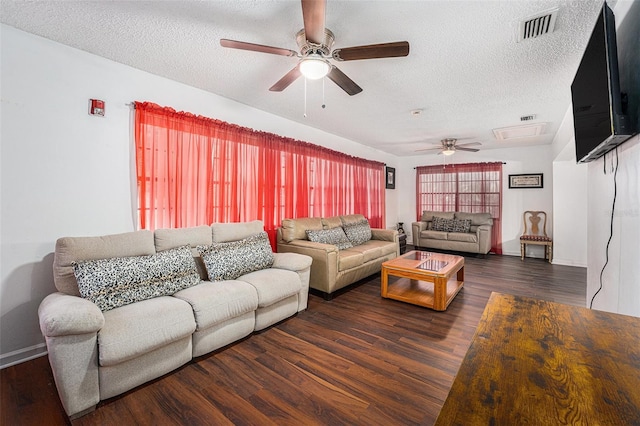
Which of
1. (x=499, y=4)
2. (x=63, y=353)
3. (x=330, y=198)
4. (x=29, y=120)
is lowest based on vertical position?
(x=63, y=353)

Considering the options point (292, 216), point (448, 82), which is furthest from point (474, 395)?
point (292, 216)

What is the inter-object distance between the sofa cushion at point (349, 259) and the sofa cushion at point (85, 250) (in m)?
2.08

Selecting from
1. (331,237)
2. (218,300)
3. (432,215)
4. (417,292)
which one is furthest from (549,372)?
(432,215)

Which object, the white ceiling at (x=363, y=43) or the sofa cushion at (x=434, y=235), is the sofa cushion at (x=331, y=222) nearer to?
the white ceiling at (x=363, y=43)

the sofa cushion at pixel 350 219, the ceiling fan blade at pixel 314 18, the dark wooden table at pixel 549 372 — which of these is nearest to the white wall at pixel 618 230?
the dark wooden table at pixel 549 372

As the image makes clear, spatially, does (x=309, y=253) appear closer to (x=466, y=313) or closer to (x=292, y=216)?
(x=292, y=216)

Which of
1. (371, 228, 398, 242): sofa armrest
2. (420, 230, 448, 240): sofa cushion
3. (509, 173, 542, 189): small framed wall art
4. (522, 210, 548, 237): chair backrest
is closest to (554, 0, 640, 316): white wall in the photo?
(371, 228, 398, 242): sofa armrest

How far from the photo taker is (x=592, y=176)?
2.37 metres

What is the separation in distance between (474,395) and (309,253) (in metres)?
2.85

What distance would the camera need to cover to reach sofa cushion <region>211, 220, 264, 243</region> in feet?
9.41

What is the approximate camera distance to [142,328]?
1752mm

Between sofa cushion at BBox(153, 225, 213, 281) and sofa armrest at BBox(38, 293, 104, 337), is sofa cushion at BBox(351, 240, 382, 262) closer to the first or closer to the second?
sofa cushion at BBox(153, 225, 213, 281)

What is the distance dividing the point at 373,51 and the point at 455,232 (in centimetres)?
523

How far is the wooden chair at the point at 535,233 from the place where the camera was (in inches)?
211
